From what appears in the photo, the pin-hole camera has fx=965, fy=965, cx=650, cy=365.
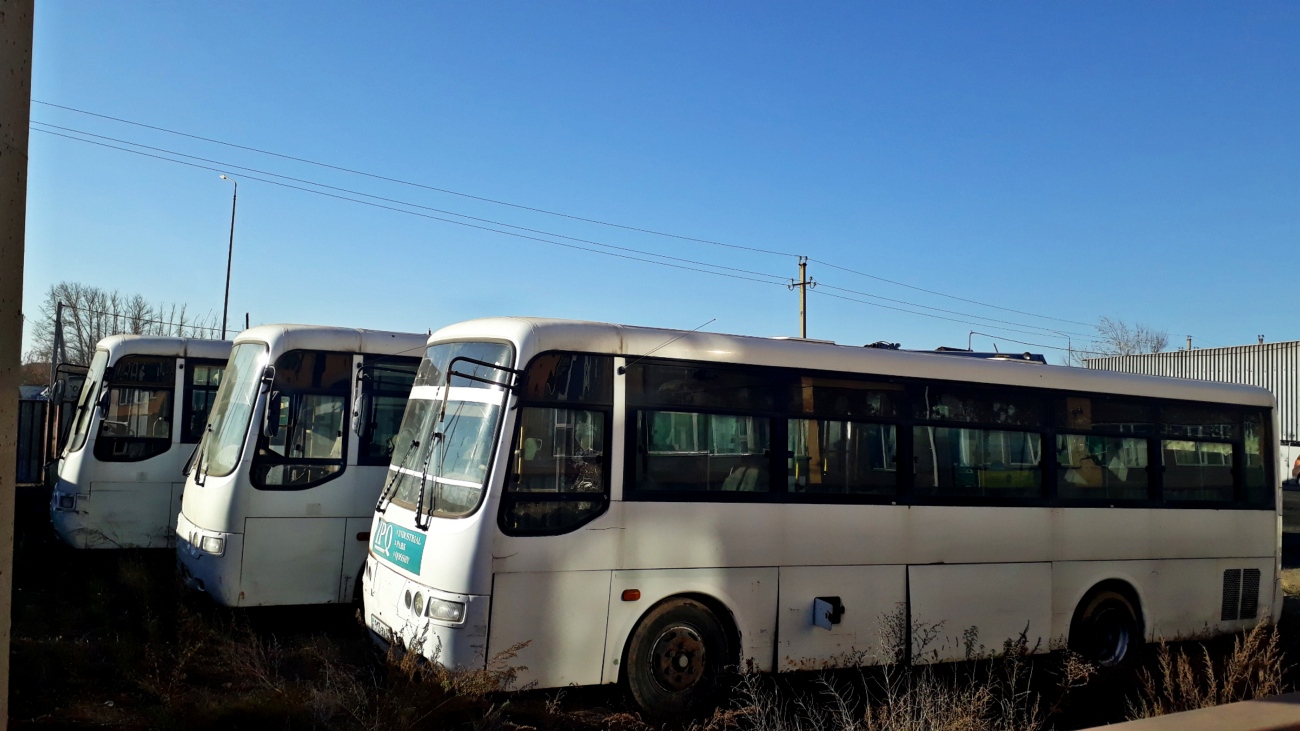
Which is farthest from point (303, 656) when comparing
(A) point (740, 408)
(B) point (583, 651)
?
(A) point (740, 408)

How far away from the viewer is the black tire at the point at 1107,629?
8883mm

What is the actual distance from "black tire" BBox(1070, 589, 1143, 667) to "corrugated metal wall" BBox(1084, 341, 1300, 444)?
20.6m

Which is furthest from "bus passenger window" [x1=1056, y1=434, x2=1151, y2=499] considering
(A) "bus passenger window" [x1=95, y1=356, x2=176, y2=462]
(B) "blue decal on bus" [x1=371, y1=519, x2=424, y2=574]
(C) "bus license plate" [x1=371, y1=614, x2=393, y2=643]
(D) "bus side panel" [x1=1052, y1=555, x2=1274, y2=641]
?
(A) "bus passenger window" [x1=95, y1=356, x2=176, y2=462]

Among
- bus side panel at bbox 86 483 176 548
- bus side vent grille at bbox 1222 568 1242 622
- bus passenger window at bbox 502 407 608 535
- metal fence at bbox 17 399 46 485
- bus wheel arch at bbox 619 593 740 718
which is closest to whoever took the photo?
bus passenger window at bbox 502 407 608 535

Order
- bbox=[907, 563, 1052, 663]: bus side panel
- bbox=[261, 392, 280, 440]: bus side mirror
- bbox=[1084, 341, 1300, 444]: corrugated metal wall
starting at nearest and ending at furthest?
bbox=[907, 563, 1052, 663]: bus side panel → bbox=[261, 392, 280, 440]: bus side mirror → bbox=[1084, 341, 1300, 444]: corrugated metal wall

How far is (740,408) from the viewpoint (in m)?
7.38

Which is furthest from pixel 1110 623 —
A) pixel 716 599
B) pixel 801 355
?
pixel 716 599

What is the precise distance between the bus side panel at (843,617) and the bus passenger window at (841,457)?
0.64m

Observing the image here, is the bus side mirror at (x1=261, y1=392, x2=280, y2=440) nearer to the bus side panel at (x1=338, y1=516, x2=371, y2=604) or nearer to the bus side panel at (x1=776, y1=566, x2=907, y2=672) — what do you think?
the bus side panel at (x1=338, y1=516, x2=371, y2=604)

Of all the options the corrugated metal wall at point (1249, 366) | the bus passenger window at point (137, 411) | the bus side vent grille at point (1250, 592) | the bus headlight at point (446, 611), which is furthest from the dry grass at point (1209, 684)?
the corrugated metal wall at point (1249, 366)

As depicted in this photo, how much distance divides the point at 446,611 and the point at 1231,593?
807cm

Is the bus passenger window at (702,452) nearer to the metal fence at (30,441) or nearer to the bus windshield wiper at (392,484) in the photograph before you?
the bus windshield wiper at (392,484)

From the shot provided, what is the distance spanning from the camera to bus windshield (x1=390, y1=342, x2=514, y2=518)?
6.56 meters

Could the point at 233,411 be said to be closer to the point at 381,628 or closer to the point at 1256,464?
the point at 381,628
